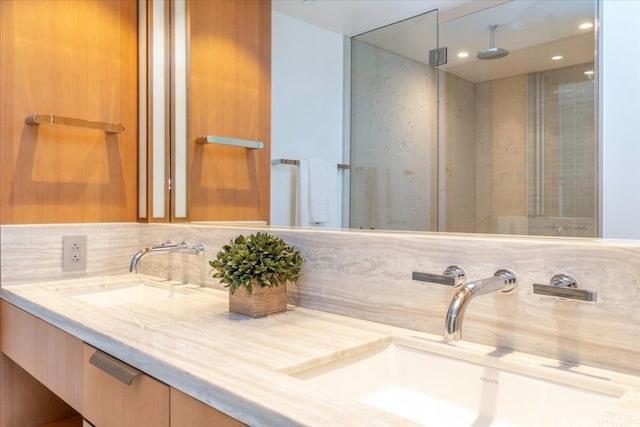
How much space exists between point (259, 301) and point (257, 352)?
0.29 m

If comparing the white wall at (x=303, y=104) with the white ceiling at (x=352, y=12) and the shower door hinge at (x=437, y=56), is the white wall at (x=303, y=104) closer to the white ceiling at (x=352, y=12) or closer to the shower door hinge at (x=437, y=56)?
the white ceiling at (x=352, y=12)

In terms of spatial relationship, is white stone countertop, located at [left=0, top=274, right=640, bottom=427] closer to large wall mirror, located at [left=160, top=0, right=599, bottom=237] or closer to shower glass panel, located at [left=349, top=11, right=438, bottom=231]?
large wall mirror, located at [left=160, top=0, right=599, bottom=237]

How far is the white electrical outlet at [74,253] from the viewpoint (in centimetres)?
169

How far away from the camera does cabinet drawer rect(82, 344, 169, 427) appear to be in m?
0.79

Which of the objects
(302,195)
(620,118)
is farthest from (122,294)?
(620,118)

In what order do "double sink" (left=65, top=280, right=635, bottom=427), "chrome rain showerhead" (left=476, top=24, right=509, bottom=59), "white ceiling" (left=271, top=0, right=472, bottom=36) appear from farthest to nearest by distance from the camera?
"white ceiling" (left=271, top=0, right=472, bottom=36), "chrome rain showerhead" (left=476, top=24, right=509, bottom=59), "double sink" (left=65, top=280, right=635, bottom=427)

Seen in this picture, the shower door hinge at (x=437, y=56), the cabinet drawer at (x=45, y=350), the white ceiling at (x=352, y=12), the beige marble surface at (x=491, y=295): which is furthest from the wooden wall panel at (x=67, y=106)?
the shower door hinge at (x=437, y=56)

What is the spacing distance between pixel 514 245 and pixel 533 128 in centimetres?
55

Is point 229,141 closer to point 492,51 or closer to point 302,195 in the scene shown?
point 302,195

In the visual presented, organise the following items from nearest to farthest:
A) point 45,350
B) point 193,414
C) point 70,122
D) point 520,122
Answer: point 193,414 → point 45,350 → point 520,122 → point 70,122

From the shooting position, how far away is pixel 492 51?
1.42 metres

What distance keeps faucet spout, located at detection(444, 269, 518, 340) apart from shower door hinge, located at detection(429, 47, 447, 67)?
33.3 inches

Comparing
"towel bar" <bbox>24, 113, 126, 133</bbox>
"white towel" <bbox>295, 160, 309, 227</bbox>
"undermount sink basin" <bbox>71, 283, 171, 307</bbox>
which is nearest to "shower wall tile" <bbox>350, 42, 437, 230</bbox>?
"white towel" <bbox>295, 160, 309, 227</bbox>

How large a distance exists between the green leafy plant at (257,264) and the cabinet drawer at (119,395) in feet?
1.03
